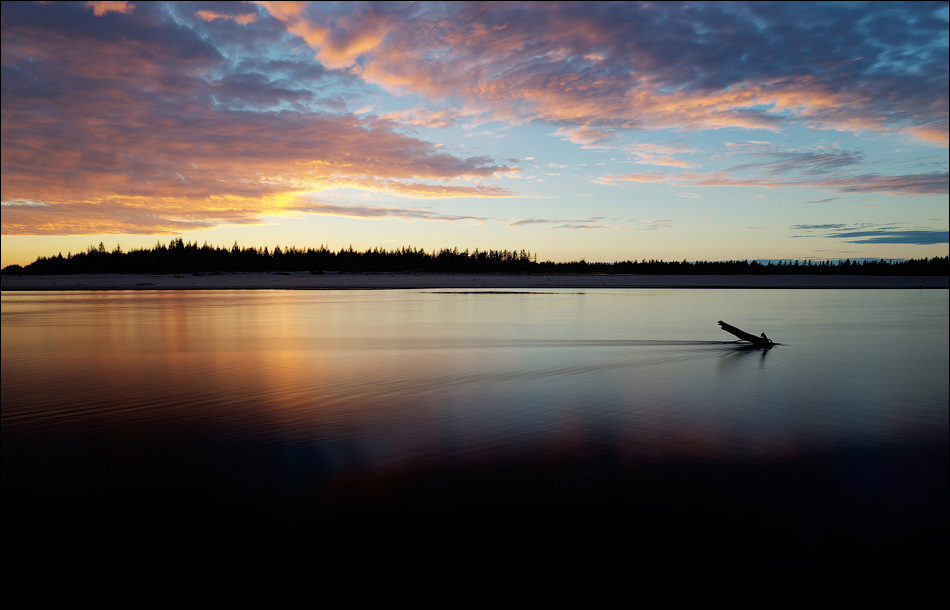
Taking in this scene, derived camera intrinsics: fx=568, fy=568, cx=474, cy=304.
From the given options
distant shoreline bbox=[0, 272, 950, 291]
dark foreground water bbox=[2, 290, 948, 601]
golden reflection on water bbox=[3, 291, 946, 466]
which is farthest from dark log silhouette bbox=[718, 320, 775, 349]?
distant shoreline bbox=[0, 272, 950, 291]

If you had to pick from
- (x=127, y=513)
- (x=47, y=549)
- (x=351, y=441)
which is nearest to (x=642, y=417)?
(x=351, y=441)

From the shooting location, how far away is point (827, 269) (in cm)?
8462

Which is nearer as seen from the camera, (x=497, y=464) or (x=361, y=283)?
(x=497, y=464)

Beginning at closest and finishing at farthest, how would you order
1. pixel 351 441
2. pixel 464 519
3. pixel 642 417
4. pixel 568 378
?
pixel 464 519, pixel 351 441, pixel 642 417, pixel 568 378

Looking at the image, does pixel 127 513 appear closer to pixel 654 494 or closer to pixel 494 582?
pixel 494 582

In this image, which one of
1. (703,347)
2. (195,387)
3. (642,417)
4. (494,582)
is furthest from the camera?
(703,347)

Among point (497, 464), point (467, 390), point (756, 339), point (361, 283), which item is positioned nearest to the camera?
point (497, 464)

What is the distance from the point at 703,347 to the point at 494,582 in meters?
12.3

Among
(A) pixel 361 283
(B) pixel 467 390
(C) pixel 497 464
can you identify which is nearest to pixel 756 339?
(B) pixel 467 390

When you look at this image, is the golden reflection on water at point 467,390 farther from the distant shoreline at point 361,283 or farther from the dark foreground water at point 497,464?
the distant shoreline at point 361,283

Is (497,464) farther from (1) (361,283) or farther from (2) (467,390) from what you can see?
(1) (361,283)

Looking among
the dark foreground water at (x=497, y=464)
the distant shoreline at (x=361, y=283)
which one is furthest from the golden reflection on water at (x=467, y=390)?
the distant shoreline at (x=361, y=283)

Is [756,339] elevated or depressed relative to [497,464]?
elevated

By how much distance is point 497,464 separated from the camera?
5.88 metres
